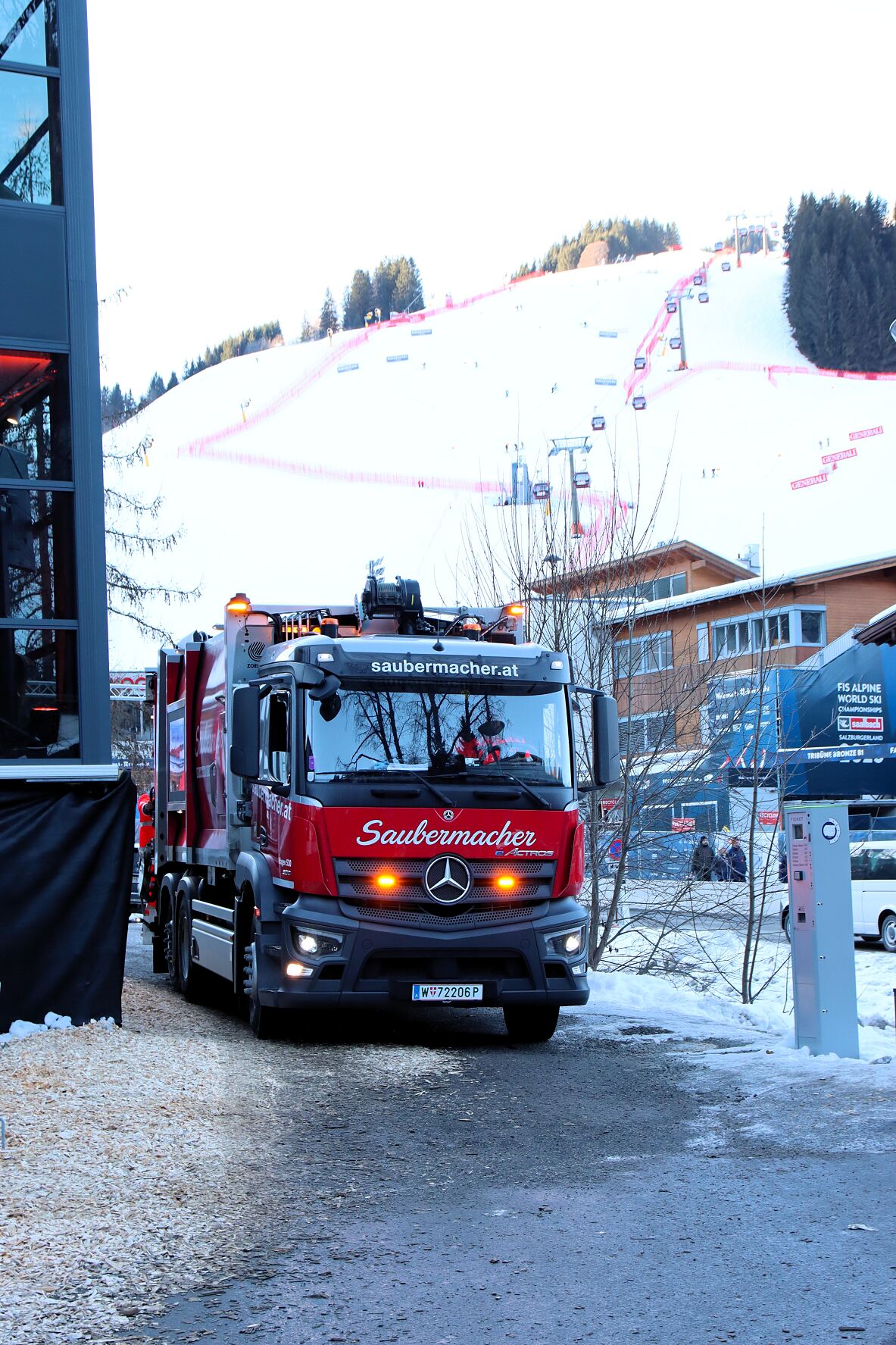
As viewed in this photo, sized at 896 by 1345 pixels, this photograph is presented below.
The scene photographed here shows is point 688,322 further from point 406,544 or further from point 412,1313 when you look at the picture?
point 412,1313

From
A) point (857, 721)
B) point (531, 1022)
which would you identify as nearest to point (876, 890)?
point (531, 1022)

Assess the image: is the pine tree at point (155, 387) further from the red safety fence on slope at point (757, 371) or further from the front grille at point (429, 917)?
the front grille at point (429, 917)

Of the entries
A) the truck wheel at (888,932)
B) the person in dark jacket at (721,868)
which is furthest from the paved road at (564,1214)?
the truck wheel at (888,932)

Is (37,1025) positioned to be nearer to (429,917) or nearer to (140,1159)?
(429,917)

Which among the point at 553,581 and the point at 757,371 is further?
the point at 757,371

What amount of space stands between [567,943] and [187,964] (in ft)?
16.1

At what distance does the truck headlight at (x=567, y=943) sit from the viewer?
456 inches

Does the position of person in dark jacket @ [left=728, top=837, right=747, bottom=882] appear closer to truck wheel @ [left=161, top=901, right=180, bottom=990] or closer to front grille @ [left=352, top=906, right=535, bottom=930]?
truck wheel @ [left=161, top=901, right=180, bottom=990]

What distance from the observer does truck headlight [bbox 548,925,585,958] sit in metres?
11.6

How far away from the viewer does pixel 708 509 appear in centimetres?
10606

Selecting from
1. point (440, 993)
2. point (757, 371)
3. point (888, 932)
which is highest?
point (757, 371)

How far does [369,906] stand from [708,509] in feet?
320

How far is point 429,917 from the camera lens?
11.3 m

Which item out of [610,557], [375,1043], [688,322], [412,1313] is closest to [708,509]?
[688,322]
